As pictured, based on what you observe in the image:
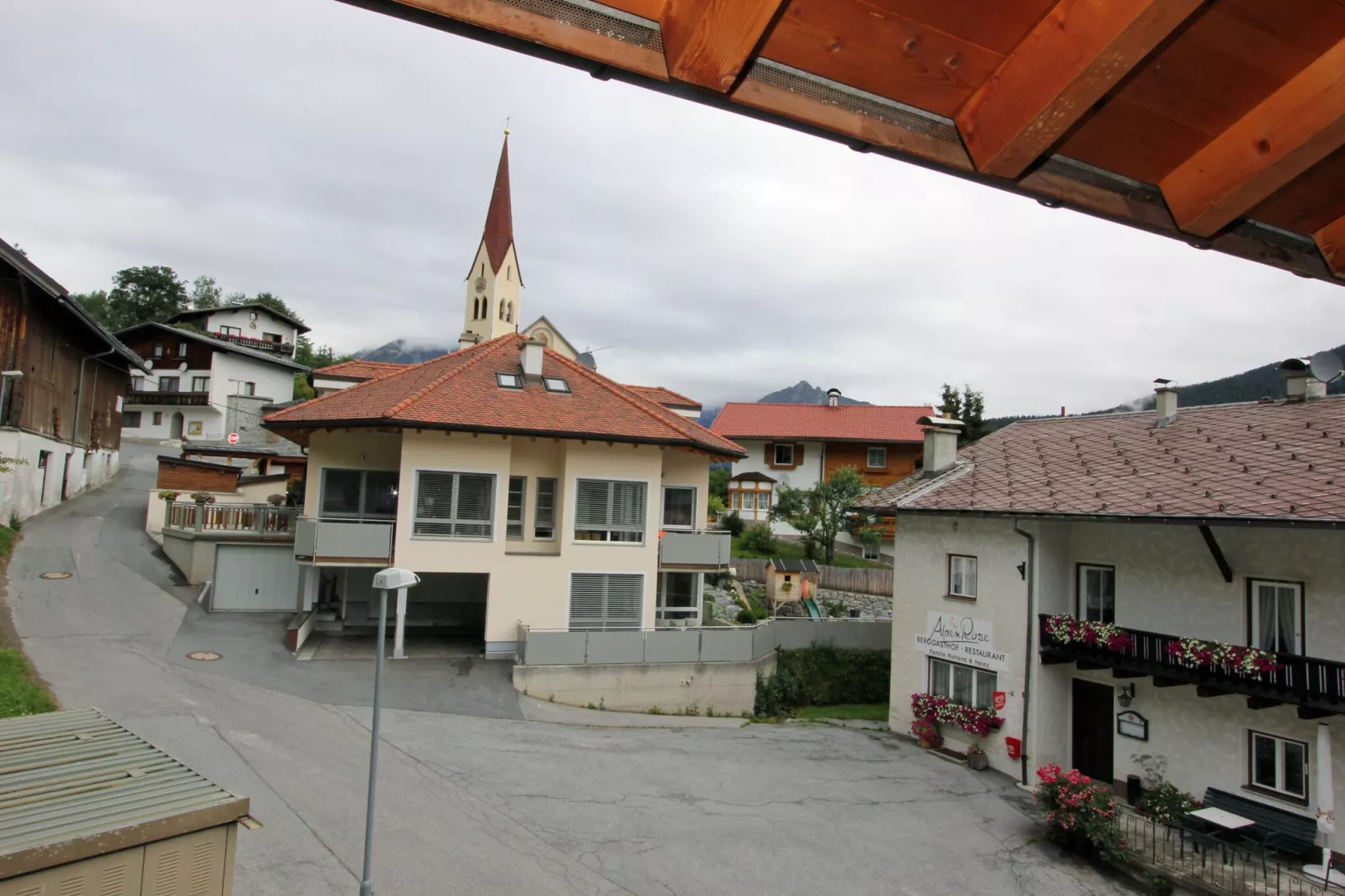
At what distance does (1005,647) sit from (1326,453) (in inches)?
306

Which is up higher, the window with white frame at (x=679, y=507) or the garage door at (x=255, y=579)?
the window with white frame at (x=679, y=507)

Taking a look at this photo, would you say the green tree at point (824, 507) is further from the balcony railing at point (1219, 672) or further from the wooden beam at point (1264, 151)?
the wooden beam at point (1264, 151)

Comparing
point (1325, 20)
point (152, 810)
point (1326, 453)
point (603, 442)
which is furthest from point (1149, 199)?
point (603, 442)

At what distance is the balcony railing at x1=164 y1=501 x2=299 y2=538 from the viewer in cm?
2575

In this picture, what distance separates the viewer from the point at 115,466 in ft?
138

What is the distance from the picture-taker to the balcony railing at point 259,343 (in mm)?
65600

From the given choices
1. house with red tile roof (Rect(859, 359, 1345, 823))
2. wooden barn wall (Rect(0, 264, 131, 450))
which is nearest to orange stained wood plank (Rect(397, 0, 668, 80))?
house with red tile roof (Rect(859, 359, 1345, 823))

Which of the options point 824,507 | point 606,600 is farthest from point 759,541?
point 606,600

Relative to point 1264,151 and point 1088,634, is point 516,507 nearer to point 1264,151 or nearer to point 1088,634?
point 1088,634

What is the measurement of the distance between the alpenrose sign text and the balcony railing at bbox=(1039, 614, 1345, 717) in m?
1.43

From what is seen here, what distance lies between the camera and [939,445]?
961 inches

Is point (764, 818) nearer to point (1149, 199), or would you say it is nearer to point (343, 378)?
point (1149, 199)

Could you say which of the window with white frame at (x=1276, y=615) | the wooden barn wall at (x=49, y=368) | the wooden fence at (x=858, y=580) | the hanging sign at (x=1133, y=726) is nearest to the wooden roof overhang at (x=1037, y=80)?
the window with white frame at (x=1276, y=615)

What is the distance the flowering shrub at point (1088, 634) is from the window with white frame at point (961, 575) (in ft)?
8.13
